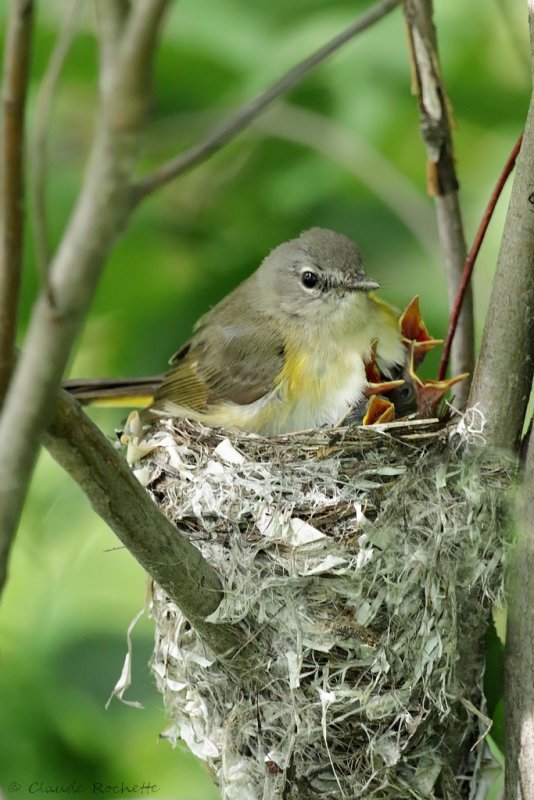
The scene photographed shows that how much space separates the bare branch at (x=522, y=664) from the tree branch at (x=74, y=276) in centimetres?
138

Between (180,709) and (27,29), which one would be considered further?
(180,709)

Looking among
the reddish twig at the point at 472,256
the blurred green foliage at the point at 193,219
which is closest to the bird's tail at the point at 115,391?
A: the blurred green foliage at the point at 193,219

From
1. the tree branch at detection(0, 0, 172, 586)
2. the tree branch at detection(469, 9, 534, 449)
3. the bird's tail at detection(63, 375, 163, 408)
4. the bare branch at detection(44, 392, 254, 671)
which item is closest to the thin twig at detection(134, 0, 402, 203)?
the tree branch at detection(0, 0, 172, 586)

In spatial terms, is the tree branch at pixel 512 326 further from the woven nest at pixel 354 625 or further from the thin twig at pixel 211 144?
the thin twig at pixel 211 144

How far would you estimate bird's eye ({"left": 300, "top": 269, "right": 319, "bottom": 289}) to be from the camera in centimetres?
366

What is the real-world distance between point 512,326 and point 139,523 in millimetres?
961

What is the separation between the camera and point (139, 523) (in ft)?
6.64

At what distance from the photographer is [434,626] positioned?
2637 millimetres

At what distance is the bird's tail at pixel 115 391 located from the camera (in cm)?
365

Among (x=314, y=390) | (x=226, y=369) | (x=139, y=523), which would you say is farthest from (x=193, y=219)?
(x=139, y=523)

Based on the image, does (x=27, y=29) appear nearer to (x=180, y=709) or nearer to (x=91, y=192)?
(x=91, y=192)

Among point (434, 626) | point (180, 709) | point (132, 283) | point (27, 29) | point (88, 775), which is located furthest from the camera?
point (132, 283)

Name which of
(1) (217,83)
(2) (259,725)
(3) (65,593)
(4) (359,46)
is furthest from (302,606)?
(4) (359,46)

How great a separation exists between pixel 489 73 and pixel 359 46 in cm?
51
